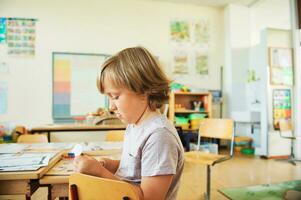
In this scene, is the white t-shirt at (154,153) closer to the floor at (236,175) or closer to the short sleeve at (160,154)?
the short sleeve at (160,154)

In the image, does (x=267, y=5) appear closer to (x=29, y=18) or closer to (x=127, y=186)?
(x=29, y=18)

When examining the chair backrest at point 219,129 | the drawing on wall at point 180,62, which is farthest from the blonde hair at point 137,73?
the drawing on wall at point 180,62

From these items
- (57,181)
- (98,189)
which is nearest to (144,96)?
(98,189)

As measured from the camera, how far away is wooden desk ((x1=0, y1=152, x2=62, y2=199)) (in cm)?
79

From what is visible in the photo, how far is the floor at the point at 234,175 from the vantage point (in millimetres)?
2195

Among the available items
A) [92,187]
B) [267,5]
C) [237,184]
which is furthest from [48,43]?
[267,5]

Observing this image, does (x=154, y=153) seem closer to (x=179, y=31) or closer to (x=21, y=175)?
(x=21, y=175)

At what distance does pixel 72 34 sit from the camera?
157 inches

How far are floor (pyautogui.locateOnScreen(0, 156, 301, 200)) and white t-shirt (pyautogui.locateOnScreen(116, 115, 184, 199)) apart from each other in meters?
1.59

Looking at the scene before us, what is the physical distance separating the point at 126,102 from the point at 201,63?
413 centimetres

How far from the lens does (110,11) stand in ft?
13.6

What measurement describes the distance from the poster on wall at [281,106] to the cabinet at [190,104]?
3.63 feet

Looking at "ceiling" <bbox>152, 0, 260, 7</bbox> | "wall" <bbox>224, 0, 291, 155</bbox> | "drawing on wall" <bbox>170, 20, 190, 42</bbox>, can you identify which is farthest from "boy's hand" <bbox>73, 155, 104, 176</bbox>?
"ceiling" <bbox>152, 0, 260, 7</bbox>

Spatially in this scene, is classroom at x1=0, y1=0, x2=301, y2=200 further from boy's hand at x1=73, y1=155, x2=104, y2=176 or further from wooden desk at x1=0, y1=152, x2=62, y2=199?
boy's hand at x1=73, y1=155, x2=104, y2=176
